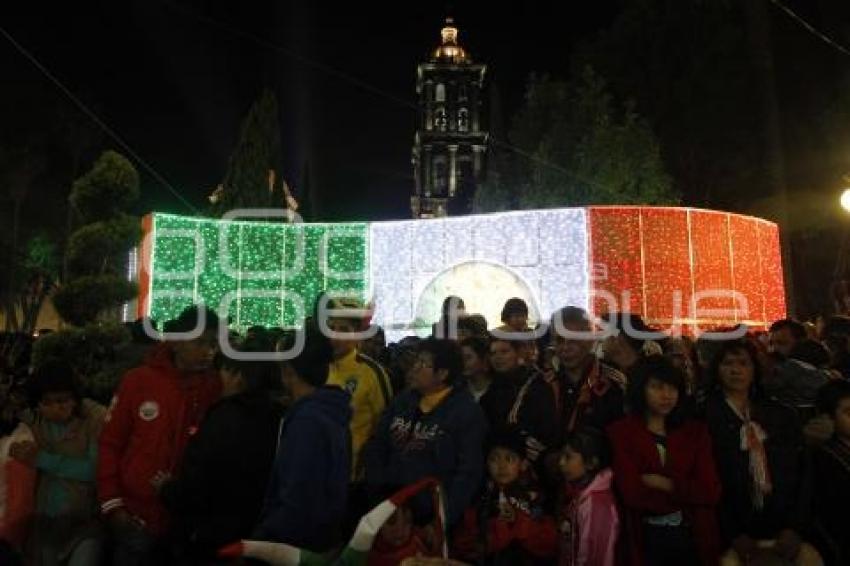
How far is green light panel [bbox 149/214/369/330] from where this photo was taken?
1459cm

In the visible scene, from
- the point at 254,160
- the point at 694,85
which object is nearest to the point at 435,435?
the point at 694,85

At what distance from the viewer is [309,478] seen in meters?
3.30

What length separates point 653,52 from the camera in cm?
2428

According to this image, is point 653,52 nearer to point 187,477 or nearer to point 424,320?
point 424,320

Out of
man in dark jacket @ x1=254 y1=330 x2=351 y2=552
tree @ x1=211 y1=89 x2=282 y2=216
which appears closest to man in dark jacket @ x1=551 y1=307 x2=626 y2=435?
man in dark jacket @ x1=254 y1=330 x2=351 y2=552

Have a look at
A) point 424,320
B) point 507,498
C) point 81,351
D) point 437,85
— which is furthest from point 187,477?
point 437,85

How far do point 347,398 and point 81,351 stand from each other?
25.4 ft

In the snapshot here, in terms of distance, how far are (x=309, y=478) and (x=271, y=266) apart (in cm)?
1218

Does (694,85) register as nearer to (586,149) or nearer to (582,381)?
(586,149)

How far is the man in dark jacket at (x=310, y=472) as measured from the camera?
3252mm

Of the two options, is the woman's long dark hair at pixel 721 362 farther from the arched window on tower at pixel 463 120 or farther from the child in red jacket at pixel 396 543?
the arched window on tower at pixel 463 120

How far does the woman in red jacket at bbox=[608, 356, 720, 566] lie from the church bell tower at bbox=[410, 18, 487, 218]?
52.0m

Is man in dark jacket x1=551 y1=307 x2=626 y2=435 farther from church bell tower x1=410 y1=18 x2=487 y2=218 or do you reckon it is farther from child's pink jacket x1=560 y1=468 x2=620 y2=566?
church bell tower x1=410 y1=18 x2=487 y2=218

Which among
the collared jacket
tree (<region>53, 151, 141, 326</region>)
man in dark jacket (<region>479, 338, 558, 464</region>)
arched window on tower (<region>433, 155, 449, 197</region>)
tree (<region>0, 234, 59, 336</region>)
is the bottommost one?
the collared jacket
